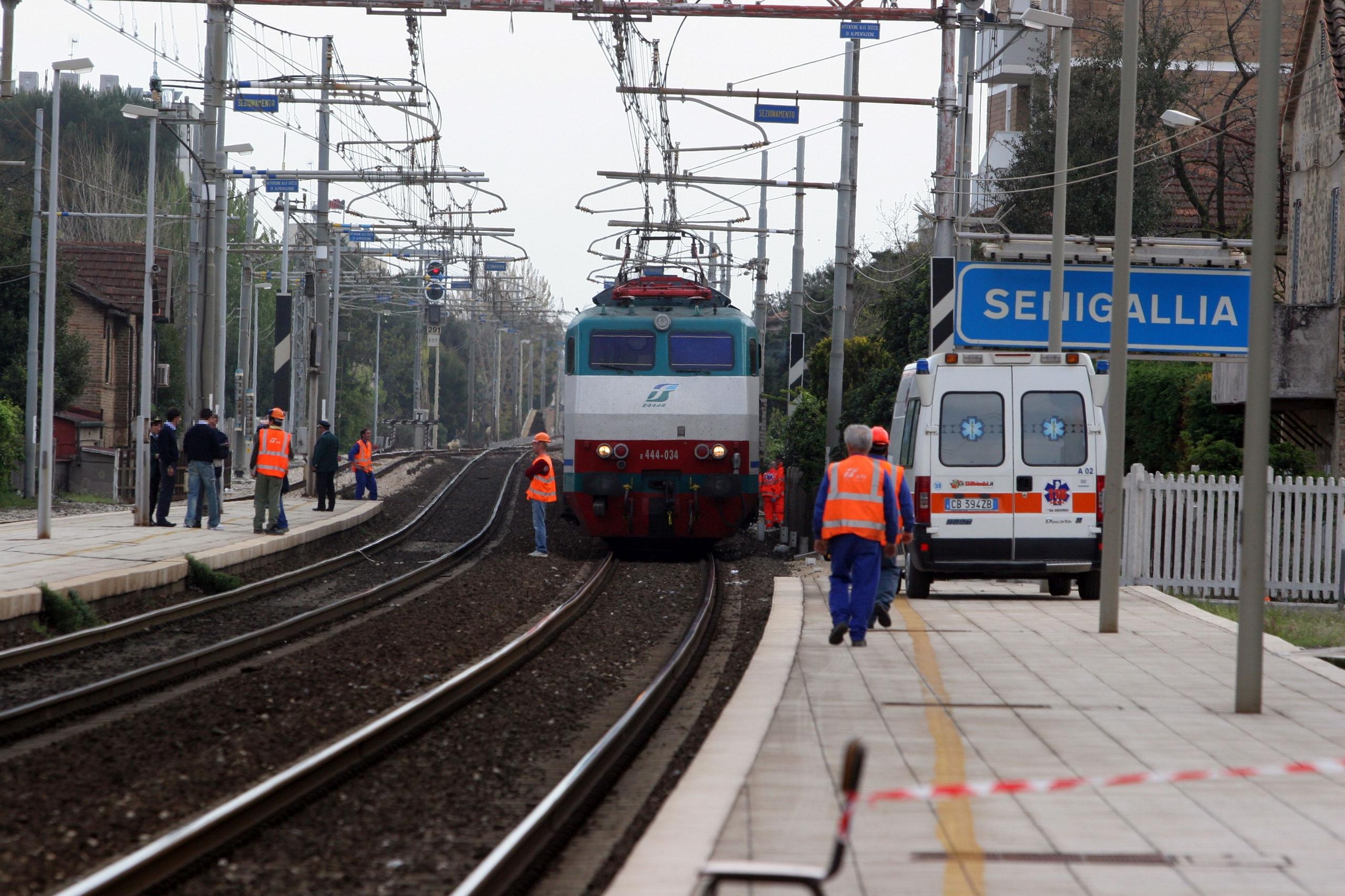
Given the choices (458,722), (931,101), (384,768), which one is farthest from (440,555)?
(384,768)

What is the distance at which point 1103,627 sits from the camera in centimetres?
1352

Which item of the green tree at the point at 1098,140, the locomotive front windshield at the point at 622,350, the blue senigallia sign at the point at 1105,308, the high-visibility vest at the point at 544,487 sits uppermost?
the green tree at the point at 1098,140

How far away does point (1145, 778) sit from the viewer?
5855 mm

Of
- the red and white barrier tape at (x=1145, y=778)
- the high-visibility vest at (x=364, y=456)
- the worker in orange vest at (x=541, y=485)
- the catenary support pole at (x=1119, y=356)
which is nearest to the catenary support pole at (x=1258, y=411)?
the red and white barrier tape at (x=1145, y=778)

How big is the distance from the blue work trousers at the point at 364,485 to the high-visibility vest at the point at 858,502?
981 inches

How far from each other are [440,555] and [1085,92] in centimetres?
2381

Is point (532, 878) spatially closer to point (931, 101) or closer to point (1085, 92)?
point (931, 101)

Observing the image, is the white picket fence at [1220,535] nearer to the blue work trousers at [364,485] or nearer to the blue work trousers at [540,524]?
the blue work trousers at [540,524]

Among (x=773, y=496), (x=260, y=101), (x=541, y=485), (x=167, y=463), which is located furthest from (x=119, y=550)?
(x=773, y=496)

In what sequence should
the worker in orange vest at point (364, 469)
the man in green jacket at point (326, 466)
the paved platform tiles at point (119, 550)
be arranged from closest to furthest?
the paved platform tiles at point (119, 550) → the man in green jacket at point (326, 466) → the worker in orange vest at point (364, 469)

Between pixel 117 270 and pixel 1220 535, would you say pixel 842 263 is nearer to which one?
pixel 1220 535

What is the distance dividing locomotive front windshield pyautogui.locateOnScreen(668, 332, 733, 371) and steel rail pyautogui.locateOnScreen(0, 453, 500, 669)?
5.49 metres

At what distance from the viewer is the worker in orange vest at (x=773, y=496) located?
107ft

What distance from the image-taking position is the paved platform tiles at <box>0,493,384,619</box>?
635 inches
